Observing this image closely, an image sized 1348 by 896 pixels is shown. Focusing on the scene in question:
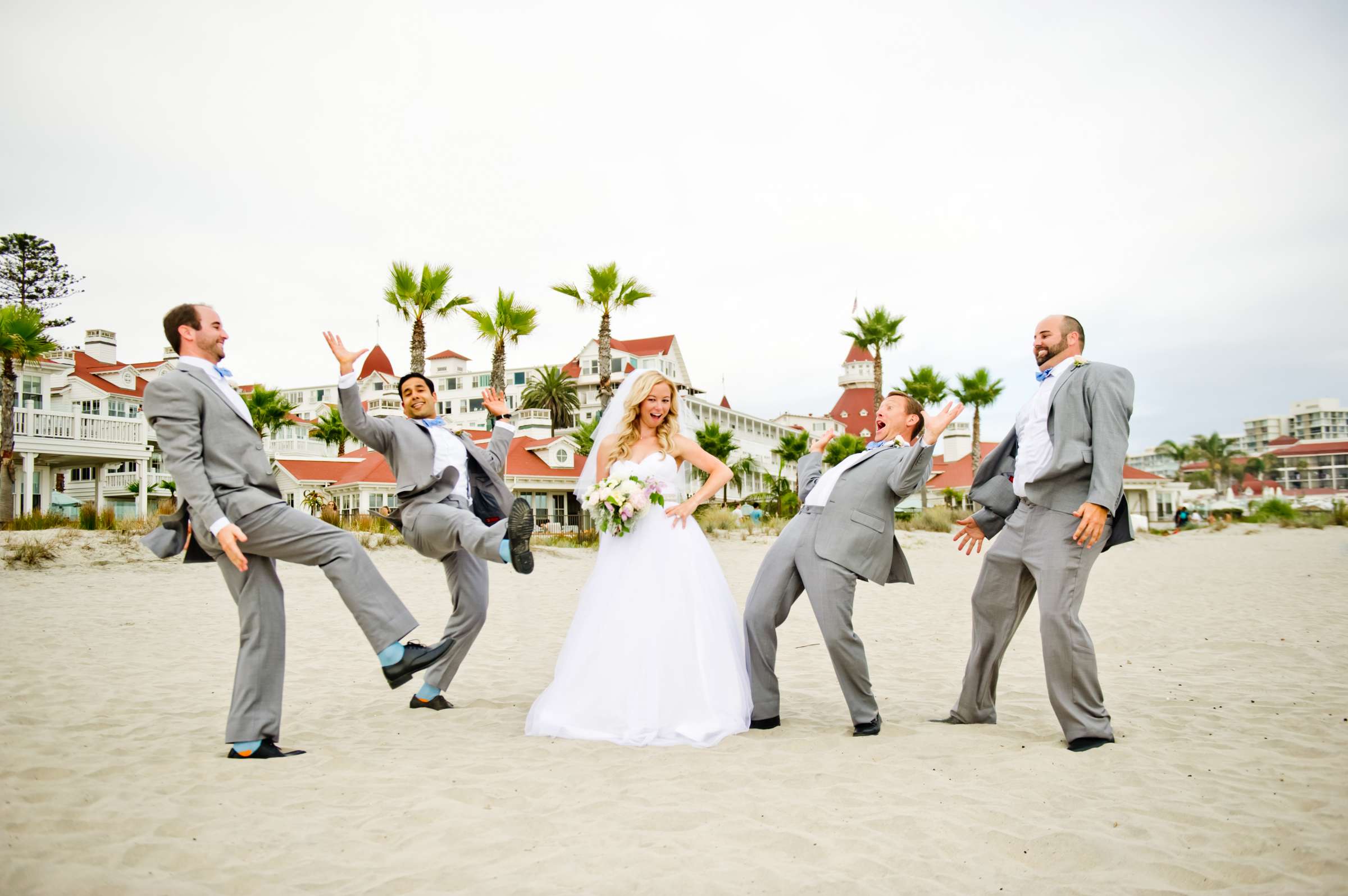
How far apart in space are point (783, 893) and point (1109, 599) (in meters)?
11.4

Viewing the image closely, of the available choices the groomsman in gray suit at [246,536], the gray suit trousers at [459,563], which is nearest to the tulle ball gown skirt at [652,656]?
the gray suit trousers at [459,563]

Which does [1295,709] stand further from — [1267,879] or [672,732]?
[672,732]

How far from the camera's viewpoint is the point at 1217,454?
13162cm

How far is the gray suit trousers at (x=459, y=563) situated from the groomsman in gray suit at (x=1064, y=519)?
298 cm

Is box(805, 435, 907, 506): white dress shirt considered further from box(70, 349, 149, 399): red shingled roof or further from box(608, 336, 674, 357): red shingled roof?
box(608, 336, 674, 357): red shingled roof

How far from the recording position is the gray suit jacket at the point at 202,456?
14.5 feet

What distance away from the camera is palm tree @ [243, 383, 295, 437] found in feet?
151

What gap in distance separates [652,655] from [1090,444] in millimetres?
2670

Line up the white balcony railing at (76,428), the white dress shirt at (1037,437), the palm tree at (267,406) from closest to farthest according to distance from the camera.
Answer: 1. the white dress shirt at (1037,437)
2. the white balcony railing at (76,428)
3. the palm tree at (267,406)

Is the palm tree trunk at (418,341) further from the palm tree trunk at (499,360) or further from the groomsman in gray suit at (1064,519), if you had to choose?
the groomsman in gray suit at (1064,519)

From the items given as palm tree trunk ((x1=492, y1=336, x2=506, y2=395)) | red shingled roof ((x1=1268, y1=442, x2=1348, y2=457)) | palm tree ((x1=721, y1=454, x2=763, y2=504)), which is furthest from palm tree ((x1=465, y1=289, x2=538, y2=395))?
red shingled roof ((x1=1268, y1=442, x2=1348, y2=457))

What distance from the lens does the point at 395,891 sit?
294 cm

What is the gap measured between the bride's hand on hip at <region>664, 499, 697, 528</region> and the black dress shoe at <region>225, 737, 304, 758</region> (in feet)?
8.06

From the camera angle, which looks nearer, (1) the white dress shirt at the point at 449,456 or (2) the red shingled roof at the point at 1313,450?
(1) the white dress shirt at the point at 449,456
